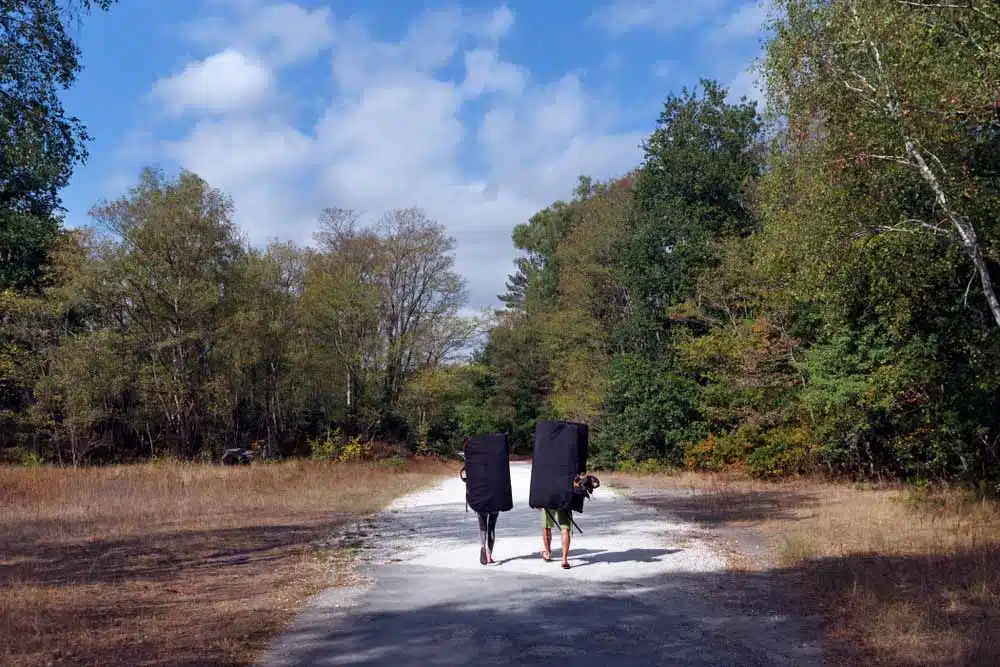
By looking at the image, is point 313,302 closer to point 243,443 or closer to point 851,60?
point 243,443

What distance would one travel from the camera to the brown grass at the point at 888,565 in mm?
6438

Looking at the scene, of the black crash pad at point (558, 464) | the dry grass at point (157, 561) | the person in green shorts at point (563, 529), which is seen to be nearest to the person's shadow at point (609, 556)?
the person in green shorts at point (563, 529)

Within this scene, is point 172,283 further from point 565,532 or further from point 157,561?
point 565,532


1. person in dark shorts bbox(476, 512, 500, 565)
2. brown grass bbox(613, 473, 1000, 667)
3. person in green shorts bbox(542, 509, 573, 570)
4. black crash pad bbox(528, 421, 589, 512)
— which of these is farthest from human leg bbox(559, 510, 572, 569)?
brown grass bbox(613, 473, 1000, 667)

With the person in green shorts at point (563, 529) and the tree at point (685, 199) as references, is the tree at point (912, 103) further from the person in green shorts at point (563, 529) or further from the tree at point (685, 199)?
the tree at point (685, 199)

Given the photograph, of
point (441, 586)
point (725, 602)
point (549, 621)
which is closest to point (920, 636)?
point (725, 602)

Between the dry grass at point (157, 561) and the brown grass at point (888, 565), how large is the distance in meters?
5.00

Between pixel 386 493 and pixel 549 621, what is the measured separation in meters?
16.9

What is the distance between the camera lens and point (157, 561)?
1136 centimetres

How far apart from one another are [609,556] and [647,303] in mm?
28573

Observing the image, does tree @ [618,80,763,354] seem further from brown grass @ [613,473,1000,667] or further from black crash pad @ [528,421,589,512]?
black crash pad @ [528,421,589,512]

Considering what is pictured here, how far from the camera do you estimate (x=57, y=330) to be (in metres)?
37.8

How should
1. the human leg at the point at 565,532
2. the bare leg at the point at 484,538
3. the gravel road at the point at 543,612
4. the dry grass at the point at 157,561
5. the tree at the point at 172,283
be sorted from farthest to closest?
1. the tree at the point at 172,283
2. the bare leg at the point at 484,538
3. the human leg at the point at 565,532
4. the dry grass at the point at 157,561
5. the gravel road at the point at 543,612

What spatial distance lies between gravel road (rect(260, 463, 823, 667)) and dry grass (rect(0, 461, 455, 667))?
2.39 ft
